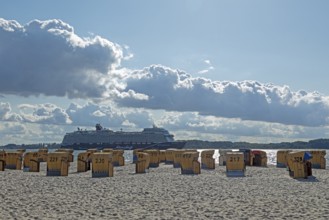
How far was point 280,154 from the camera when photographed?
3756 centimetres


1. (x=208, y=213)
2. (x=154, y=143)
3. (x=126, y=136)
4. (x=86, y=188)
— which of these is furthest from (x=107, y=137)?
(x=208, y=213)

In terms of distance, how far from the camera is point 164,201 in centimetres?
1471

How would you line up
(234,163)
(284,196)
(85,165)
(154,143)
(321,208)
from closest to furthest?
(321,208) < (284,196) < (234,163) < (85,165) < (154,143)

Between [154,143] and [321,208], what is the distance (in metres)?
96.3

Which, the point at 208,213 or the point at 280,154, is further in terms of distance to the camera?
the point at 280,154

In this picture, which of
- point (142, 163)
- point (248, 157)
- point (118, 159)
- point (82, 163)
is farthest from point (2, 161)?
point (248, 157)

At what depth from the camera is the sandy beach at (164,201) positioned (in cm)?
1212

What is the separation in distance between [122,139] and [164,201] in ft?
320

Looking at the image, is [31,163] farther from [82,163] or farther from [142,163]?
[142,163]

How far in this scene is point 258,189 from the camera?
59.5 ft

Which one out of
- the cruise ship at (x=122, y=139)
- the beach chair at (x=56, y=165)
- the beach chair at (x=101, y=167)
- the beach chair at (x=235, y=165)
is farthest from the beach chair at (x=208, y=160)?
the cruise ship at (x=122, y=139)

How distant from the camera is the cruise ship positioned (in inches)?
4329

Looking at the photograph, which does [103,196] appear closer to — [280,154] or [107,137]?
[280,154]

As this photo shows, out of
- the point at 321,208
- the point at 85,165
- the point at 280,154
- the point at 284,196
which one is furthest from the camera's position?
the point at 280,154
